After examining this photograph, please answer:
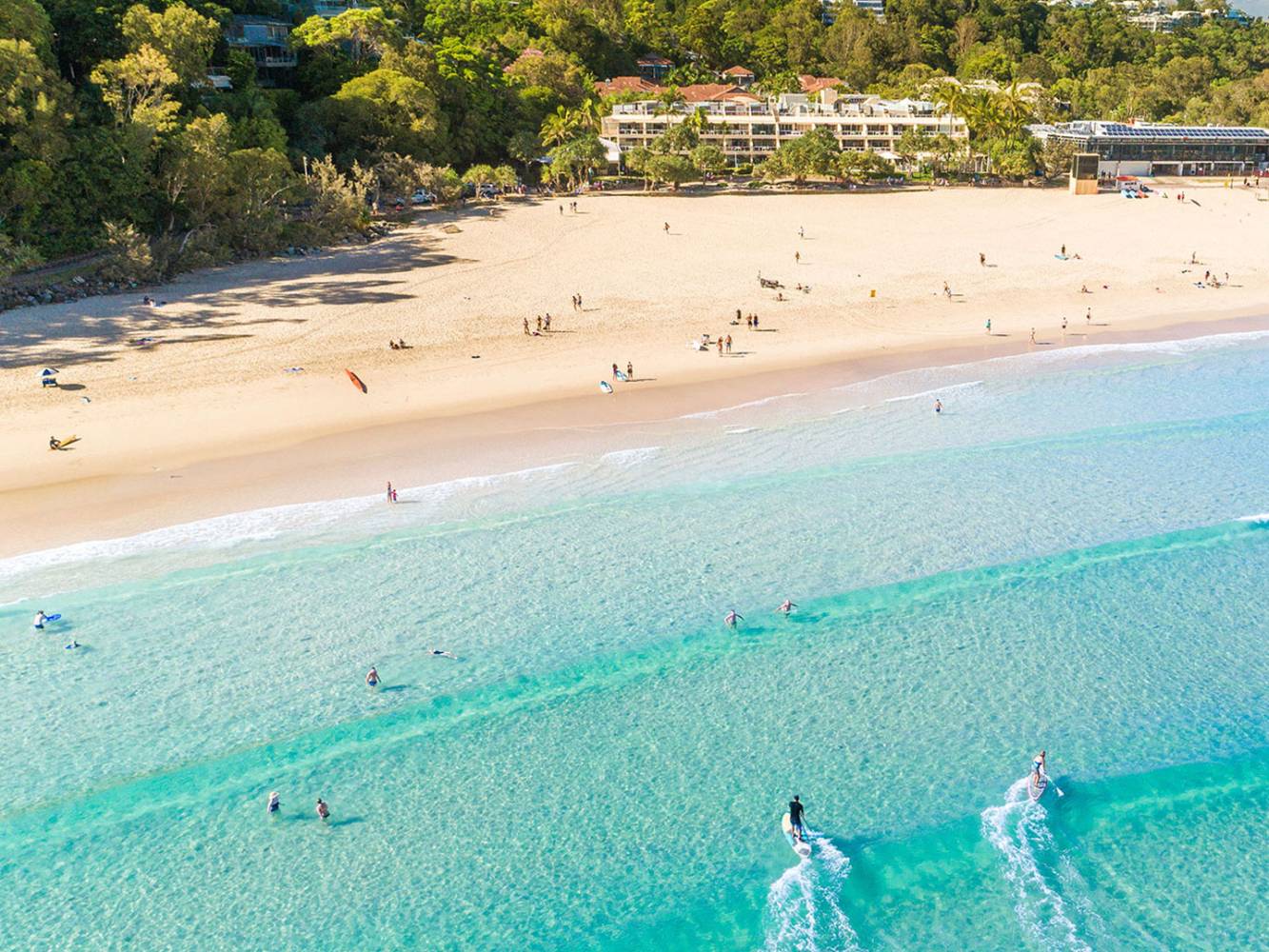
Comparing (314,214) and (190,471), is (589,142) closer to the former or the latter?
(314,214)

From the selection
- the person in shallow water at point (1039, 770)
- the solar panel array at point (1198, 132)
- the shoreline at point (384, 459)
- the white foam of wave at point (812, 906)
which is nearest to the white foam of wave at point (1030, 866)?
the person in shallow water at point (1039, 770)

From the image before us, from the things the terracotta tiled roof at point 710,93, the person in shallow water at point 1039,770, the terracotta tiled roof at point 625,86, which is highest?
the terracotta tiled roof at point 625,86

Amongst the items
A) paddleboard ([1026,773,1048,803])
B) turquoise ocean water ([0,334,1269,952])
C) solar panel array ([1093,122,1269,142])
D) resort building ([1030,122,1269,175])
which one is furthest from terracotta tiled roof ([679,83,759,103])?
paddleboard ([1026,773,1048,803])

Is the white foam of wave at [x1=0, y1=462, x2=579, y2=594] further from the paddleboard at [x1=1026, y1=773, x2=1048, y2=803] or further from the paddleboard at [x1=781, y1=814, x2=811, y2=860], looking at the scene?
the paddleboard at [x1=1026, y1=773, x2=1048, y2=803]

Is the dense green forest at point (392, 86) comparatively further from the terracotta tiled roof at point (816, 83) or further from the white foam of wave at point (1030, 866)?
the white foam of wave at point (1030, 866)

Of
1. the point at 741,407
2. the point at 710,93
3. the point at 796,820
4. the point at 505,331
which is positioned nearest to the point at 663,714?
the point at 796,820

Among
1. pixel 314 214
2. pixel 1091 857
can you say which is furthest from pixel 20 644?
pixel 314 214

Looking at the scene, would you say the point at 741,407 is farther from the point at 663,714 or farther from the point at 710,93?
the point at 710,93
